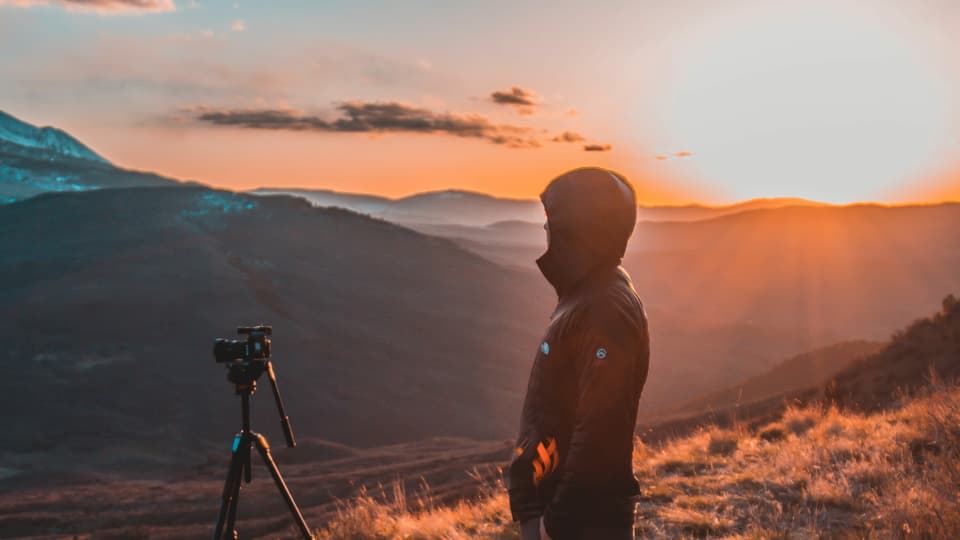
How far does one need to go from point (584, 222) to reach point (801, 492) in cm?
468

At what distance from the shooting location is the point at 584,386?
193 cm

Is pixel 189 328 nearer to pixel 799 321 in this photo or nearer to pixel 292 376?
pixel 292 376

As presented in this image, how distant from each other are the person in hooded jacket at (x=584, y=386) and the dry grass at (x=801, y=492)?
2807mm

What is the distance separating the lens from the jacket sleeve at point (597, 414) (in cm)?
191

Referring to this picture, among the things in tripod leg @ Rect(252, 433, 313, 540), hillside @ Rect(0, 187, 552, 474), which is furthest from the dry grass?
hillside @ Rect(0, 187, 552, 474)

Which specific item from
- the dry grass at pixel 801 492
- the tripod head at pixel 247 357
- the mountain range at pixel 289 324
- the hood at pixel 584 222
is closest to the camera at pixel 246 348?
the tripod head at pixel 247 357

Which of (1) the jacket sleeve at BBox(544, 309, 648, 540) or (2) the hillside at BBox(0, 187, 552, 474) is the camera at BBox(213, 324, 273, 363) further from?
(2) the hillside at BBox(0, 187, 552, 474)

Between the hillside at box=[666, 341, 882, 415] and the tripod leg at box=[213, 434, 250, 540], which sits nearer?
the tripod leg at box=[213, 434, 250, 540]

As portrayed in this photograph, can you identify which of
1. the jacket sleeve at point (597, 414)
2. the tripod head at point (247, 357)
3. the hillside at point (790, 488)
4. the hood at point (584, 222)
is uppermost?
the hood at point (584, 222)

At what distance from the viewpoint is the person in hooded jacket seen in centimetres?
193

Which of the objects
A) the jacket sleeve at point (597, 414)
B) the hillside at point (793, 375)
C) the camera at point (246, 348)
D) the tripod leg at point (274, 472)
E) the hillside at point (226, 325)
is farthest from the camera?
the hillside at point (226, 325)

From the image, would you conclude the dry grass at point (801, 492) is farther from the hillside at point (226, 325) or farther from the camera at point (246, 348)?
the hillside at point (226, 325)

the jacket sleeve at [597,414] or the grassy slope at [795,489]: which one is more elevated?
the jacket sleeve at [597,414]

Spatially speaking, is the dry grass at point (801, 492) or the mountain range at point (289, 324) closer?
the dry grass at point (801, 492)
